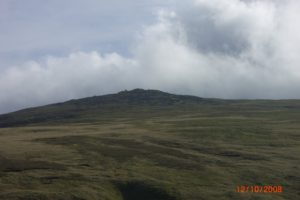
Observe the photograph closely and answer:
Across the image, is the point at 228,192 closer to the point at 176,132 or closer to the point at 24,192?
the point at 24,192

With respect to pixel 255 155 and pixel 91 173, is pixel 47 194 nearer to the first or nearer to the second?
pixel 91 173

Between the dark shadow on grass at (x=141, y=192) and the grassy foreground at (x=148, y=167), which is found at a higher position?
the grassy foreground at (x=148, y=167)

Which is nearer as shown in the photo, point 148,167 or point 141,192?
point 141,192

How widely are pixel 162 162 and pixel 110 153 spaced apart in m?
12.8

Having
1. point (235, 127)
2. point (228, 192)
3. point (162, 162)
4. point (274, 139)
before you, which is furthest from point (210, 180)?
point (235, 127)

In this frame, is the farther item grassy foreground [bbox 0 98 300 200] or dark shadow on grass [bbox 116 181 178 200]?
grassy foreground [bbox 0 98 300 200]

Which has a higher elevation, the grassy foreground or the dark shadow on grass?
the grassy foreground

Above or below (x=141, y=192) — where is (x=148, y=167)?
above

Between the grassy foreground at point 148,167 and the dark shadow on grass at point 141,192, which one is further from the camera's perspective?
the grassy foreground at point 148,167

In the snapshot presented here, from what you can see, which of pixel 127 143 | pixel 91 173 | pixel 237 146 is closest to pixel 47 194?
pixel 91 173

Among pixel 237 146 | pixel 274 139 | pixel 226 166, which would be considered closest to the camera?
pixel 226 166

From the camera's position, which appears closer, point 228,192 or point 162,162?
point 228,192

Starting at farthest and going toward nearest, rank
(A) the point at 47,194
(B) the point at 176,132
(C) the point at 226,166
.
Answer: (B) the point at 176,132, (C) the point at 226,166, (A) the point at 47,194

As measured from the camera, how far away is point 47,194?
5738 cm
